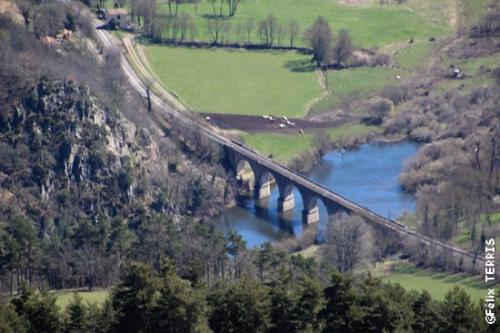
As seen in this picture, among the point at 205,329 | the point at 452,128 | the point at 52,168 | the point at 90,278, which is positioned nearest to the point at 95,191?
the point at 52,168

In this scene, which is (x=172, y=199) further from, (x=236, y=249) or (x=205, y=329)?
(x=205, y=329)

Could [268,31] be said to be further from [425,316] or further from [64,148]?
[425,316]

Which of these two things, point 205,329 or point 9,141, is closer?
point 205,329

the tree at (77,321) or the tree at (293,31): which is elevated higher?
the tree at (293,31)

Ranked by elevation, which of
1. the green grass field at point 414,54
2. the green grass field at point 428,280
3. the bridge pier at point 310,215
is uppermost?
the green grass field at point 414,54

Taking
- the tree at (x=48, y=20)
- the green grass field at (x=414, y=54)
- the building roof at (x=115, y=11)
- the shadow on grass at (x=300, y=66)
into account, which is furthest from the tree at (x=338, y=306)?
the building roof at (x=115, y=11)

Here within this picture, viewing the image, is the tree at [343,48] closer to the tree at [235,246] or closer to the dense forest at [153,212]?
the dense forest at [153,212]
